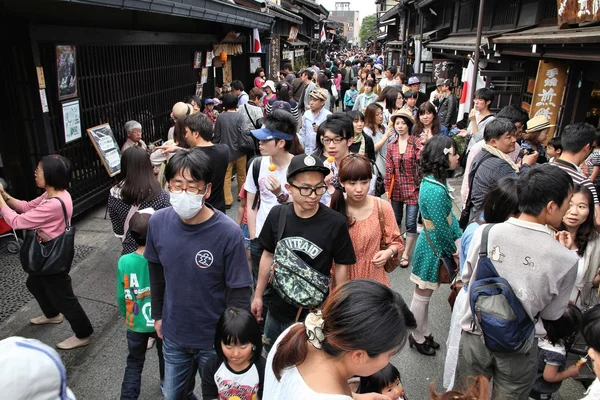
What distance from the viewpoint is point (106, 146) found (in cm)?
705

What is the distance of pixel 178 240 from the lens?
257 cm

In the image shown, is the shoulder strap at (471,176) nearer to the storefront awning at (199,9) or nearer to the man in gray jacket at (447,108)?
the storefront awning at (199,9)

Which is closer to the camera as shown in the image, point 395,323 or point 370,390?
point 395,323

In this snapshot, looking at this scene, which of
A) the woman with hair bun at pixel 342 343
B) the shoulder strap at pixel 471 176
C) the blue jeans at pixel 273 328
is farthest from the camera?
the shoulder strap at pixel 471 176

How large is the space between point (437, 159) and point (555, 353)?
169 centimetres

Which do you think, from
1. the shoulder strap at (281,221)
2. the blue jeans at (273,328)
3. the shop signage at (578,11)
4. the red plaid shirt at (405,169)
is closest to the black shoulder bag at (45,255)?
the blue jeans at (273,328)

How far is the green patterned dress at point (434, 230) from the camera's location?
3.72m

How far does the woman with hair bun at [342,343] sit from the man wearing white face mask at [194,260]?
1.01 meters

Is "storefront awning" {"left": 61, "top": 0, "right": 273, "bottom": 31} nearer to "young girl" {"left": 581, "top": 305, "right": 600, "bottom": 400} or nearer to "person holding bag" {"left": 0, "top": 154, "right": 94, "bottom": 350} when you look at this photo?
"person holding bag" {"left": 0, "top": 154, "right": 94, "bottom": 350}

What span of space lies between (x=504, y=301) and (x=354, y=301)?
1344 mm

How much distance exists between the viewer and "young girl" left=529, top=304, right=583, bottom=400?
2.82m

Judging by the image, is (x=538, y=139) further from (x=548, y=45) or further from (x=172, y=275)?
(x=172, y=275)

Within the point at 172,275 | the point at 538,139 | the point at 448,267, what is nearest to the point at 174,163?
the point at 172,275

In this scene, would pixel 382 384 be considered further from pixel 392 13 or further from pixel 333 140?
pixel 392 13
